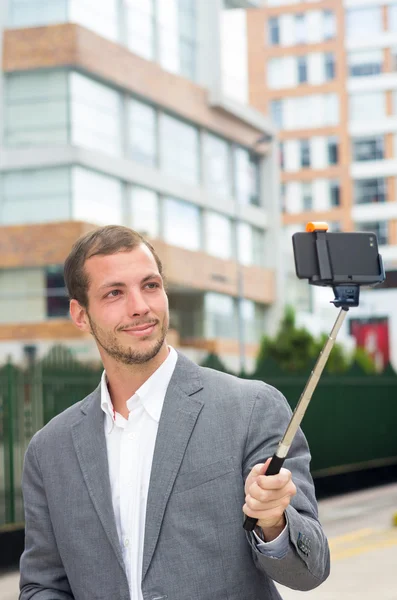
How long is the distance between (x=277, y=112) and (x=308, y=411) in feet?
224

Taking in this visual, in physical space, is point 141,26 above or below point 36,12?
above

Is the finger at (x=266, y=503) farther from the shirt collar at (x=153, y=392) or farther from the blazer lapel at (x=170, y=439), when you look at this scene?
the shirt collar at (x=153, y=392)

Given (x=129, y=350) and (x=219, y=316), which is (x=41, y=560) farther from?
(x=219, y=316)

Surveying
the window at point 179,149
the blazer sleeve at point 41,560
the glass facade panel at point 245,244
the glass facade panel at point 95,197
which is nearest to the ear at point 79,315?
the blazer sleeve at point 41,560

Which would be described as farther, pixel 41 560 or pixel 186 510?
pixel 41 560

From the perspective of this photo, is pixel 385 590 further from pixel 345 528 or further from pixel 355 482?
pixel 355 482

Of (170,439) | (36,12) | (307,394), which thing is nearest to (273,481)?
(307,394)

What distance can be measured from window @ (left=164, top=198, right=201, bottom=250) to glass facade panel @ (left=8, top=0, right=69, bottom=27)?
9.61 meters

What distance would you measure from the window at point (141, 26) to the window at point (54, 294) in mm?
10372

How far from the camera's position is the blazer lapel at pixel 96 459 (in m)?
3.12

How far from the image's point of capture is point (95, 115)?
47281 mm

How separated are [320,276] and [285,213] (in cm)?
8274

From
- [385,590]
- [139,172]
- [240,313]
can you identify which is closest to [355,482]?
[385,590]

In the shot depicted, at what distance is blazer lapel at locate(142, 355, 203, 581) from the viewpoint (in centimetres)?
305
